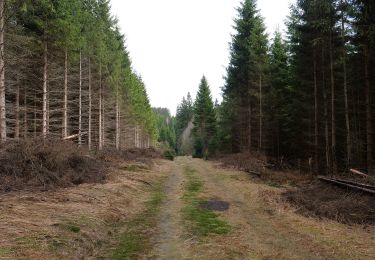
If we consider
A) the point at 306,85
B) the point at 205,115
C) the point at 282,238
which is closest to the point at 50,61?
the point at 306,85

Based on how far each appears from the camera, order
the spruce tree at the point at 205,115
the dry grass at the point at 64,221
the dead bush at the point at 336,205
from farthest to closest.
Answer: the spruce tree at the point at 205,115 → the dead bush at the point at 336,205 → the dry grass at the point at 64,221

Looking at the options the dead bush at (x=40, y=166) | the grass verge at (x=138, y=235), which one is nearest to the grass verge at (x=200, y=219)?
the grass verge at (x=138, y=235)

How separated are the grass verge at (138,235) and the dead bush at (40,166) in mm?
3462

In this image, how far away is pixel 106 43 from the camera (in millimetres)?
31531

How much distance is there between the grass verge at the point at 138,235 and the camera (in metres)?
6.94

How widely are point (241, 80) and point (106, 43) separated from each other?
14.3m

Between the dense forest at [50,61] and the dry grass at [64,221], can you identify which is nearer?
the dry grass at [64,221]

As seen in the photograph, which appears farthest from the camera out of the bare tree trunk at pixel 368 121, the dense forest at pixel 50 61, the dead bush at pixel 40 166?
the dense forest at pixel 50 61

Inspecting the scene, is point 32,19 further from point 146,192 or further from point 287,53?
point 287,53

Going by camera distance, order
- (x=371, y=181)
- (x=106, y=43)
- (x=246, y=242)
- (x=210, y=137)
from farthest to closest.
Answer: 1. (x=210, y=137)
2. (x=106, y=43)
3. (x=371, y=181)
4. (x=246, y=242)

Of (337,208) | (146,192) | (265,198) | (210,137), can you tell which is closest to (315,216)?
(337,208)

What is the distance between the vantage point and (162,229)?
28.7 feet

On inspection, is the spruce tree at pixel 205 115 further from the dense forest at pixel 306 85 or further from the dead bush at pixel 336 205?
the dead bush at pixel 336 205

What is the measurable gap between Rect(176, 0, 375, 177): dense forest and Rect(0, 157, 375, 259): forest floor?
1033 cm
